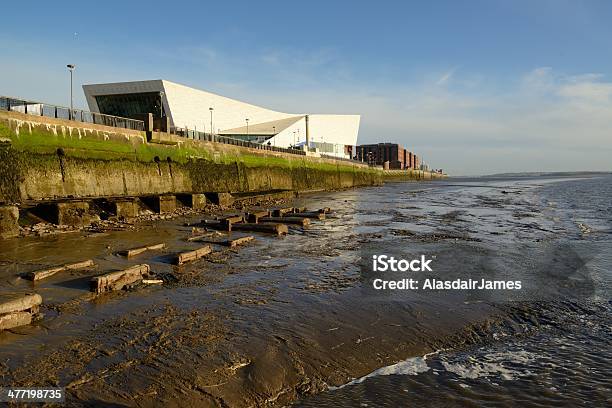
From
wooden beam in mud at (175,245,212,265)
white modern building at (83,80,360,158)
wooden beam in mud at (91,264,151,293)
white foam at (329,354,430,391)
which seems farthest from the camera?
white modern building at (83,80,360,158)

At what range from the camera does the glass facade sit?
75.6 metres

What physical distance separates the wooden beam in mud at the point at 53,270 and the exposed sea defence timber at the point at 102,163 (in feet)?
37.2

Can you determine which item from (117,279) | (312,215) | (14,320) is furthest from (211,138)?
(14,320)

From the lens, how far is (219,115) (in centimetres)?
9800

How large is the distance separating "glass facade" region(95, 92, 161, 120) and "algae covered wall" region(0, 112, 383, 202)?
45.0m

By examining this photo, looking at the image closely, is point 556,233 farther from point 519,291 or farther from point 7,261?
point 7,261


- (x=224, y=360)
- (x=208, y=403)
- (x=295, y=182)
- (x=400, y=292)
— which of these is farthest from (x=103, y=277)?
(x=295, y=182)

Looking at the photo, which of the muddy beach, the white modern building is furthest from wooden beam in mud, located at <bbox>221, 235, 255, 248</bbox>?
the white modern building

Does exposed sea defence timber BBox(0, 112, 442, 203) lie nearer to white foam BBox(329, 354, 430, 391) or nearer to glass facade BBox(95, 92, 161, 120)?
white foam BBox(329, 354, 430, 391)

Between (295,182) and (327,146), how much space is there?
73.9 m

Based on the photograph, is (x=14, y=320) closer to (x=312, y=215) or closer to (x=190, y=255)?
(x=190, y=255)

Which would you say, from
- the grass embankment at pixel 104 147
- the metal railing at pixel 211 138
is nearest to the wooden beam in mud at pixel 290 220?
the grass embankment at pixel 104 147

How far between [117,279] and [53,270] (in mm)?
1770

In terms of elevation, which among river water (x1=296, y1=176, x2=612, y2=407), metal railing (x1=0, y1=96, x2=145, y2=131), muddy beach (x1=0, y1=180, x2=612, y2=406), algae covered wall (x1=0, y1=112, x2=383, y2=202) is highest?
metal railing (x1=0, y1=96, x2=145, y2=131)
